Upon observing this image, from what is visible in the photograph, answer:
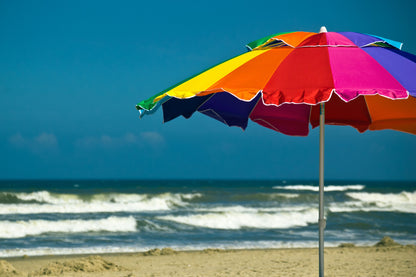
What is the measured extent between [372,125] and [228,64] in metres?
2.15

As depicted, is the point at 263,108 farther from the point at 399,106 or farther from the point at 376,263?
the point at 376,263

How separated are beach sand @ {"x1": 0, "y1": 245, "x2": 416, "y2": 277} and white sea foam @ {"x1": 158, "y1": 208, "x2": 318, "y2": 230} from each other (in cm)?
528

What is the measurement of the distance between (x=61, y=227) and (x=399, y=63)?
12.5 m

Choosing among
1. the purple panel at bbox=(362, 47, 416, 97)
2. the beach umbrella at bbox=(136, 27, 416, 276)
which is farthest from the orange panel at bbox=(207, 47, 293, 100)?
the purple panel at bbox=(362, 47, 416, 97)

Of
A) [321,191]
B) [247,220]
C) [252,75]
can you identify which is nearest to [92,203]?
[247,220]

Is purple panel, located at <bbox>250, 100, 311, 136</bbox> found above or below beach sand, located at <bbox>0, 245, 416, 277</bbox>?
above

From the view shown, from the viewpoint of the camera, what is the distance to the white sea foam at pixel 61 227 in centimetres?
1317

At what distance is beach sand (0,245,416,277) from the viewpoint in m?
7.83

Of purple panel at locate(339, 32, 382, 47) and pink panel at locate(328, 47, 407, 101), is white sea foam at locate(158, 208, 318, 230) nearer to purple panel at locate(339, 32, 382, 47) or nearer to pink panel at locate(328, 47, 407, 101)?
purple panel at locate(339, 32, 382, 47)

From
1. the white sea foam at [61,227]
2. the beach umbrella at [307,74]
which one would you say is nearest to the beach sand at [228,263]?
the white sea foam at [61,227]

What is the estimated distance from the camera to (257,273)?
7.88 metres

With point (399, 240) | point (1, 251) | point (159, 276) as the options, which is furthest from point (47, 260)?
point (399, 240)

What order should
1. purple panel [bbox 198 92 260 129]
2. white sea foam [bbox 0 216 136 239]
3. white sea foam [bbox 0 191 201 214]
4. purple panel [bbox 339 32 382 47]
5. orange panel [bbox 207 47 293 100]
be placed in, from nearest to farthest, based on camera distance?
orange panel [bbox 207 47 293 100]
purple panel [bbox 339 32 382 47]
purple panel [bbox 198 92 260 129]
white sea foam [bbox 0 216 136 239]
white sea foam [bbox 0 191 201 214]

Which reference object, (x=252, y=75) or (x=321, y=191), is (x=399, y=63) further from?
(x=321, y=191)
